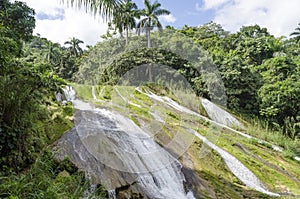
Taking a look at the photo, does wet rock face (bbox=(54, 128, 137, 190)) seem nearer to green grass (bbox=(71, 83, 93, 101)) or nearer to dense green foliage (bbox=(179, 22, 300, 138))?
green grass (bbox=(71, 83, 93, 101))

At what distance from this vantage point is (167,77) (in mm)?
8211

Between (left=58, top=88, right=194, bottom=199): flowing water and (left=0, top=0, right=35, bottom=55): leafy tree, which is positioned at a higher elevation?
(left=0, top=0, right=35, bottom=55): leafy tree

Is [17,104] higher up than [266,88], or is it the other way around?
[266,88]

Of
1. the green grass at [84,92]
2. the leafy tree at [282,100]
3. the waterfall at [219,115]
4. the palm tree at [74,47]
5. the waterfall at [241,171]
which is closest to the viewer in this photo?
the waterfall at [241,171]

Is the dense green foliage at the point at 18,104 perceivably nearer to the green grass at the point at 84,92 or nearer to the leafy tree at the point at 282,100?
the green grass at the point at 84,92

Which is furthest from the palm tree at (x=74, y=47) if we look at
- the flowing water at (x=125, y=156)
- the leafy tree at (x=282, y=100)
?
the flowing water at (x=125, y=156)

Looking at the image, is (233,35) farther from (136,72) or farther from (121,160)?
(121,160)

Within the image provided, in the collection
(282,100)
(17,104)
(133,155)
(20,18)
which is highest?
(20,18)

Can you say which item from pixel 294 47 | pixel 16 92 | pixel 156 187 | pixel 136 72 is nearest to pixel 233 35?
pixel 294 47

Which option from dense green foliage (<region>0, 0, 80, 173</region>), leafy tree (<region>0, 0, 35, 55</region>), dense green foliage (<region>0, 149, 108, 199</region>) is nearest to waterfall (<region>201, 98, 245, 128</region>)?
leafy tree (<region>0, 0, 35, 55</region>)

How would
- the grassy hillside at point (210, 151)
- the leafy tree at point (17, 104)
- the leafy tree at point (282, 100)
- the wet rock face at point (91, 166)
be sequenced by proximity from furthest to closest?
the leafy tree at point (282, 100) → the grassy hillside at point (210, 151) → the wet rock face at point (91, 166) → the leafy tree at point (17, 104)

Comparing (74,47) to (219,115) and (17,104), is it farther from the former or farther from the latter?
(17,104)

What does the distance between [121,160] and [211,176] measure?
279cm

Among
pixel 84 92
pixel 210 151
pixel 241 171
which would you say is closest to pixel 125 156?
pixel 84 92
